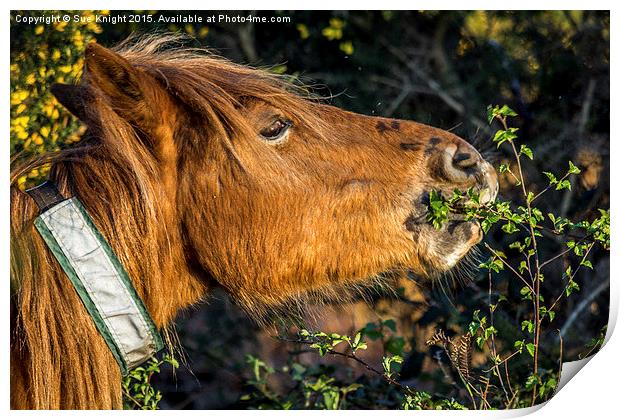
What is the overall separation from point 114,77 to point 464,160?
1007 mm

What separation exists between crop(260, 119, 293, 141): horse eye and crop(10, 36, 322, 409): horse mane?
0.06m

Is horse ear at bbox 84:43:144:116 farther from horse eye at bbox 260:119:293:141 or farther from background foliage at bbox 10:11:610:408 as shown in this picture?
background foliage at bbox 10:11:610:408

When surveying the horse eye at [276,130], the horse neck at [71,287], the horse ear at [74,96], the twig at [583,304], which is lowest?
the twig at [583,304]

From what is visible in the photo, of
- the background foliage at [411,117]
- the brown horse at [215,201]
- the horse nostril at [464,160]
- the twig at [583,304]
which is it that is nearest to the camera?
the brown horse at [215,201]

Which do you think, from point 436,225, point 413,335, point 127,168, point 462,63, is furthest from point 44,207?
point 462,63

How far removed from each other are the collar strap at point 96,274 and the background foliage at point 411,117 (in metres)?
0.90

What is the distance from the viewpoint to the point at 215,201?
7.95 ft

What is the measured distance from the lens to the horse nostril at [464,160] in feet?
7.94

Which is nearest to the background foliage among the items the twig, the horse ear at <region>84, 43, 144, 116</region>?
the twig

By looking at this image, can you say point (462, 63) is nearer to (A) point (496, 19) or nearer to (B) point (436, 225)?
(A) point (496, 19)

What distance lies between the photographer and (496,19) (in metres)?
4.41

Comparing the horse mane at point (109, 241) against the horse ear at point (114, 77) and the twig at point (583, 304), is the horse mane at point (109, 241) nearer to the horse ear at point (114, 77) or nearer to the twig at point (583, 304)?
the horse ear at point (114, 77)

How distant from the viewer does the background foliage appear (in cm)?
332

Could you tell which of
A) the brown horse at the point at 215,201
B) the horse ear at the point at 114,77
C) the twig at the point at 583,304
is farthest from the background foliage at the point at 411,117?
the horse ear at the point at 114,77
